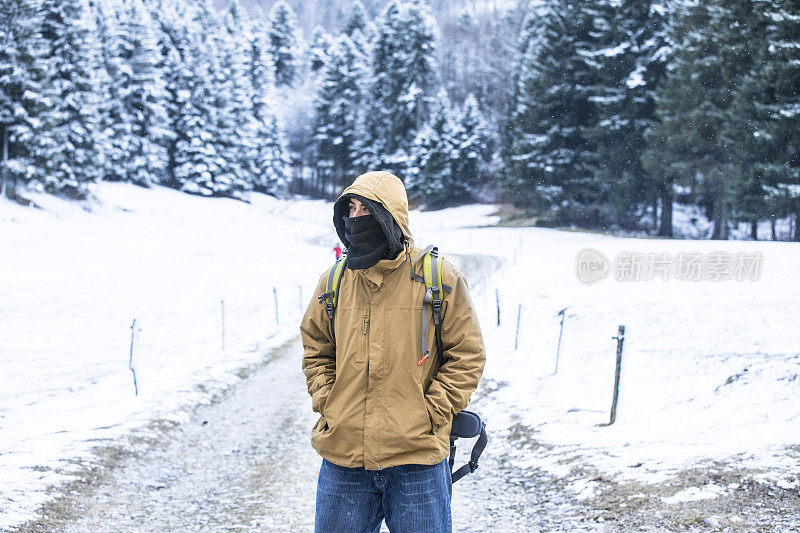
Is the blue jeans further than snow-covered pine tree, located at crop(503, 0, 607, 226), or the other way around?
snow-covered pine tree, located at crop(503, 0, 607, 226)

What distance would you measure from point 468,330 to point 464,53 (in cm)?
9647

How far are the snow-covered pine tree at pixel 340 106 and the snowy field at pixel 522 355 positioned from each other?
4007 centimetres

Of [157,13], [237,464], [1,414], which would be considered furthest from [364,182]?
[157,13]

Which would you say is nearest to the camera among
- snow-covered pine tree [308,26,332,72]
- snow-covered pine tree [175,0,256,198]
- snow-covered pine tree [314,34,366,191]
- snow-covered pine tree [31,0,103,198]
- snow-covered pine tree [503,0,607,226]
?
snow-covered pine tree [31,0,103,198]

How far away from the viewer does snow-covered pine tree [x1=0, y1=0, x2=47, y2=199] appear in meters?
34.0

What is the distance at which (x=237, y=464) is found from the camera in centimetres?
676

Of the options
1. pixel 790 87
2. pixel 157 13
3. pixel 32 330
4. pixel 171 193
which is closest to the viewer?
pixel 32 330

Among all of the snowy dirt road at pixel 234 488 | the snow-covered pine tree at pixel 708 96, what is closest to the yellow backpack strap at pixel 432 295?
the snowy dirt road at pixel 234 488

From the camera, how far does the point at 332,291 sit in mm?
3008

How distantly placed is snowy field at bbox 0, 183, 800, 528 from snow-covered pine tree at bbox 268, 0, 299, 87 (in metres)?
61.1

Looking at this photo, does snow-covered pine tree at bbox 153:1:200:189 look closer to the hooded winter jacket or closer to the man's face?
the man's face

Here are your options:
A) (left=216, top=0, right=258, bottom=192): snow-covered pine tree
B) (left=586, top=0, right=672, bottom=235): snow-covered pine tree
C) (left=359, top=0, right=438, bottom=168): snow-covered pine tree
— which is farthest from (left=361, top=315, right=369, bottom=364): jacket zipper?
(left=359, top=0, right=438, bottom=168): snow-covered pine tree

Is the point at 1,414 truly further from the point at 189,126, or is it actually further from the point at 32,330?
the point at 189,126

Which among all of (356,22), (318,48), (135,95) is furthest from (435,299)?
(318,48)
